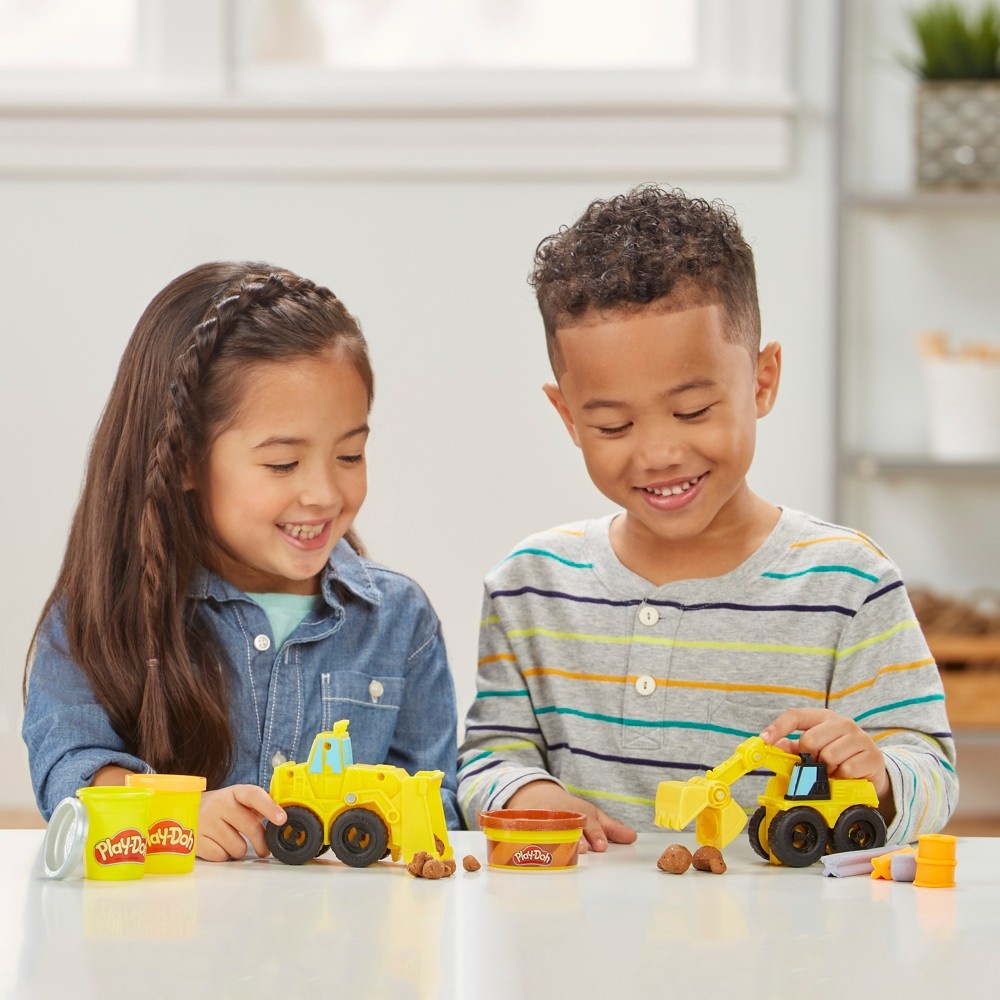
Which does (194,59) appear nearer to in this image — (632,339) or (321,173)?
(321,173)

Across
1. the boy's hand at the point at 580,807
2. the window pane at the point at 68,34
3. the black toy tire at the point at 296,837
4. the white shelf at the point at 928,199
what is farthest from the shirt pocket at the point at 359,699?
the window pane at the point at 68,34

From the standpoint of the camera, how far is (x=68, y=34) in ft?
8.39

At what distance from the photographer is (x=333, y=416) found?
3.69 ft

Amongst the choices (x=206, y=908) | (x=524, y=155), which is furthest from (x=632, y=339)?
(x=524, y=155)

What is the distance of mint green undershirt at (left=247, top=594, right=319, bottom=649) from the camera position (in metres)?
1.17

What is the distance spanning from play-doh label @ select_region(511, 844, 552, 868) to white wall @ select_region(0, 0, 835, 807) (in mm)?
1588

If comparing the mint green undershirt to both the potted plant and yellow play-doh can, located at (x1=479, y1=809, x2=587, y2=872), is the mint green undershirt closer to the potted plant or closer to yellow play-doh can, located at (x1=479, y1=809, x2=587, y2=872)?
yellow play-doh can, located at (x1=479, y1=809, x2=587, y2=872)

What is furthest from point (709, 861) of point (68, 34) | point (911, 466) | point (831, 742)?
point (68, 34)

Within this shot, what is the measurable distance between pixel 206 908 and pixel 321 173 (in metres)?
1.89

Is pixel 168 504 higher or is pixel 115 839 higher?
pixel 168 504

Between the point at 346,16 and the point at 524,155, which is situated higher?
the point at 346,16

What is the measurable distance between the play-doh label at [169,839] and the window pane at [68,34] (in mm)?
1993

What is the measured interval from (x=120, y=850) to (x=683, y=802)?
Answer: 1.10 ft

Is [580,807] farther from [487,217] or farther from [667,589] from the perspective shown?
[487,217]
